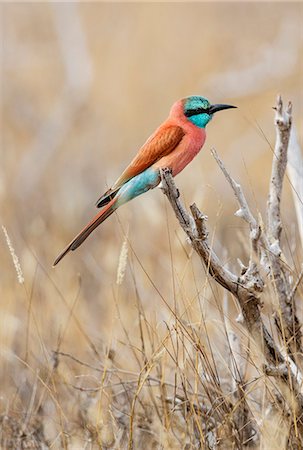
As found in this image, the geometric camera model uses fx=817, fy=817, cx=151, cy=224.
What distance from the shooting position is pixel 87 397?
106 inches

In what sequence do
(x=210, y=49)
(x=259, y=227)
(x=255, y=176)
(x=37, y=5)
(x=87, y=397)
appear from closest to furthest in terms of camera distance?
1. (x=259, y=227)
2. (x=87, y=397)
3. (x=255, y=176)
4. (x=210, y=49)
5. (x=37, y=5)

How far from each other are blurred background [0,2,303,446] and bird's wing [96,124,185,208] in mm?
1927

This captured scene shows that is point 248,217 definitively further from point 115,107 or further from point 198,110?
point 115,107

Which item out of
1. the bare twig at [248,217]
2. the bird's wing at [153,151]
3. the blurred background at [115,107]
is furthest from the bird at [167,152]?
the blurred background at [115,107]

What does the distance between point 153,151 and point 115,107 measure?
5.65 m

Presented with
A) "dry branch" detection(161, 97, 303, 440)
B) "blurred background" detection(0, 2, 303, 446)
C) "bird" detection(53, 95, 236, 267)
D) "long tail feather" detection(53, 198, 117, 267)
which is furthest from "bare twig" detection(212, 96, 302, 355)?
"blurred background" detection(0, 2, 303, 446)

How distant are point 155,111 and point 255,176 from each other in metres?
1.64

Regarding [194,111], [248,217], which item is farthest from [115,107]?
[248,217]

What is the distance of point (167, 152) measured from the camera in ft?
6.70

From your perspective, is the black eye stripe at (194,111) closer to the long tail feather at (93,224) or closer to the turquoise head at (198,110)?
the turquoise head at (198,110)

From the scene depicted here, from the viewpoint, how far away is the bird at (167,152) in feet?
6.65

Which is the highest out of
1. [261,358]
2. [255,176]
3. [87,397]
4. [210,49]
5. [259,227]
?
[210,49]

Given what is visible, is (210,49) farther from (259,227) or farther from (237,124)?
(259,227)

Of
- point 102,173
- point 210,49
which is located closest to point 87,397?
point 102,173
